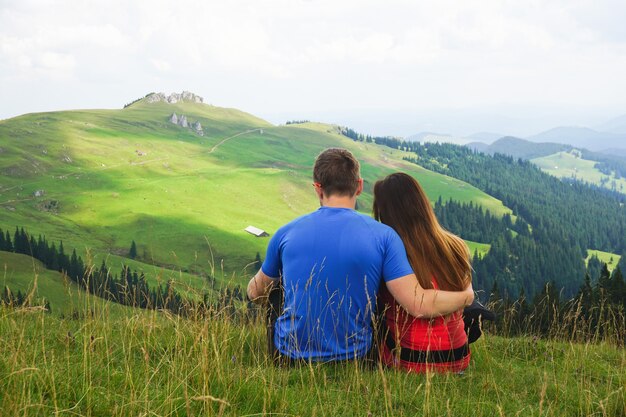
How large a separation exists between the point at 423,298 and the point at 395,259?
567 mm

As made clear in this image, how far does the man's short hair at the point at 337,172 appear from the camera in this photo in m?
6.51

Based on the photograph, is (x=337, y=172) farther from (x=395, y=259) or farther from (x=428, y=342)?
(x=428, y=342)

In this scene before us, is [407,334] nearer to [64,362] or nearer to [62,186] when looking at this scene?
[64,362]

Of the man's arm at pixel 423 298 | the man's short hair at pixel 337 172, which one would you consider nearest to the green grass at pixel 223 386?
the man's arm at pixel 423 298

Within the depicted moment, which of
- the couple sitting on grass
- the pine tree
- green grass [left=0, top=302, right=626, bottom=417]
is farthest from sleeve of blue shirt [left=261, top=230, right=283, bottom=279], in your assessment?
the pine tree

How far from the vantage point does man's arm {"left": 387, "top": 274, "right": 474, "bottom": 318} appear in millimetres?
6195

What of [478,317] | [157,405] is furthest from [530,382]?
Answer: [157,405]

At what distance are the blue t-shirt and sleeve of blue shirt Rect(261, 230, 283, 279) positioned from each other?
0.91 ft

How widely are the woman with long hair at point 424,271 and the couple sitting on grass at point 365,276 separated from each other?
1cm

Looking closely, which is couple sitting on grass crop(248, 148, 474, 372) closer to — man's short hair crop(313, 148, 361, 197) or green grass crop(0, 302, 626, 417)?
man's short hair crop(313, 148, 361, 197)

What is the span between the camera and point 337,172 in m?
6.54

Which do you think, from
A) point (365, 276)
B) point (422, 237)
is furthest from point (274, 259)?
point (422, 237)

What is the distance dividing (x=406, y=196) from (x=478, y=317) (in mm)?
1858

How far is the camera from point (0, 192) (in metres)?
179
